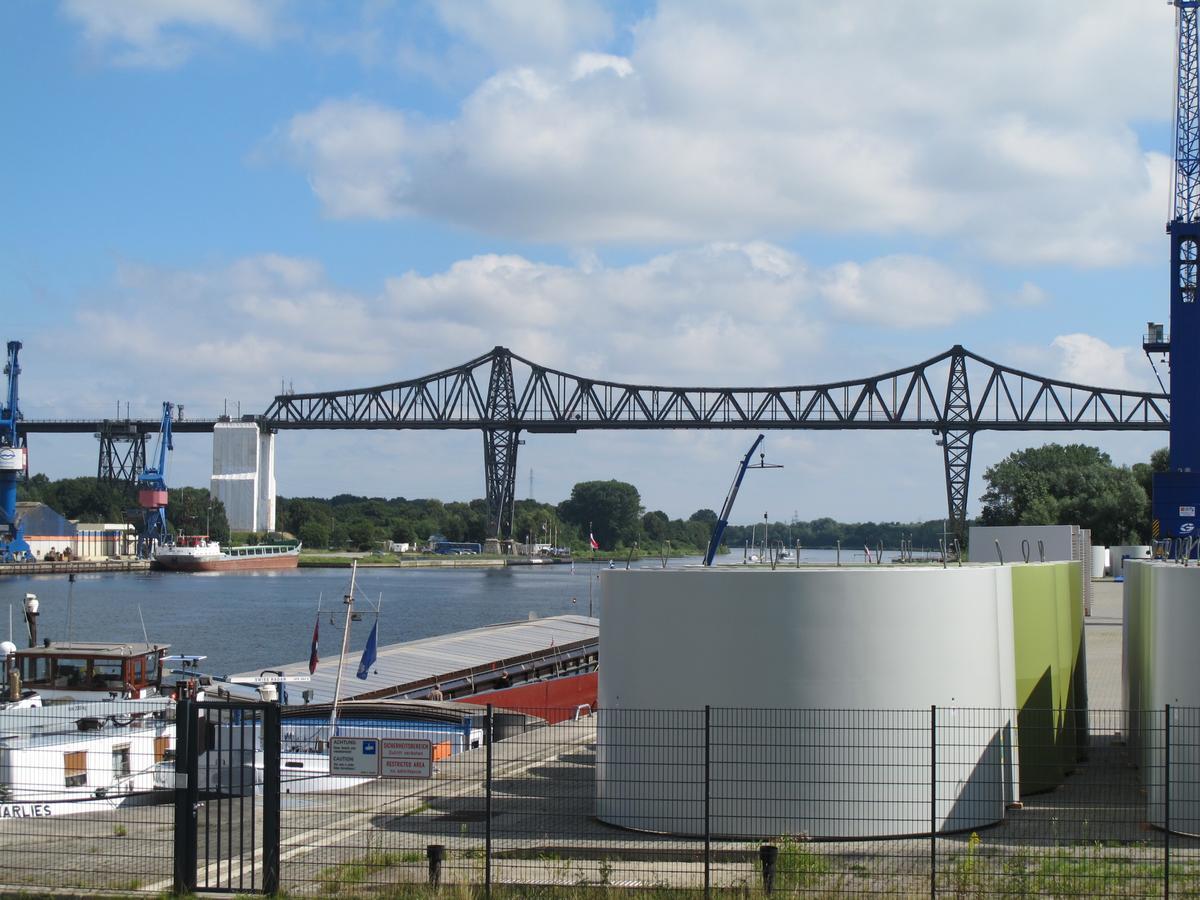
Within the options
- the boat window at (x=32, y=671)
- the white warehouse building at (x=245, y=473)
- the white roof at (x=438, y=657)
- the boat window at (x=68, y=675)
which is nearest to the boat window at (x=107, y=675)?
the boat window at (x=68, y=675)

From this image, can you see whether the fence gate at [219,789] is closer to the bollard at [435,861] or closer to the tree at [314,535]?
the bollard at [435,861]

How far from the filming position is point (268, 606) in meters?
80.4

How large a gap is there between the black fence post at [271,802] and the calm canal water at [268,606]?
8213 mm

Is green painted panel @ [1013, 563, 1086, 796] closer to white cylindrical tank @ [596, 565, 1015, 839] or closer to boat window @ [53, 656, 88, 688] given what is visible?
white cylindrical tank @ [596, 565, 1015, 839]

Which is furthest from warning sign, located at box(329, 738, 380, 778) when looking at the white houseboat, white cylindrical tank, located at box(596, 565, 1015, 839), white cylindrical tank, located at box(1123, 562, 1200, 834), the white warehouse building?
the white warehouse building

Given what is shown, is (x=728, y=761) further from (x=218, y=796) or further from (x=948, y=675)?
(x=218, y=796)

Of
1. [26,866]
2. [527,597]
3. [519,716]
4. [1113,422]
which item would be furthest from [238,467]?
[26,866]

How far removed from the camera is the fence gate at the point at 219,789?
11.6 m

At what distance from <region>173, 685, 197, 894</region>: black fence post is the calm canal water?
28.4ft

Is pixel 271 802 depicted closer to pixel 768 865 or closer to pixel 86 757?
pixel 768 865

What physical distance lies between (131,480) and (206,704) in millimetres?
160377

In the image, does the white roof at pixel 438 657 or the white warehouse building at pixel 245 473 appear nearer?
the white roof at pixel 438 657

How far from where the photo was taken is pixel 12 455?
129625 mm

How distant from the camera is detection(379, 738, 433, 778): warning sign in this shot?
1209 cm
